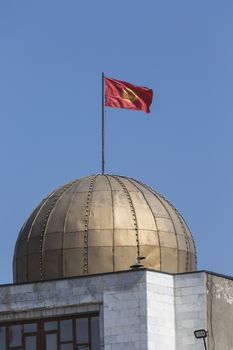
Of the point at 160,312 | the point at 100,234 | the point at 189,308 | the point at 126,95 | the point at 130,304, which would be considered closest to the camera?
the point at 130,304

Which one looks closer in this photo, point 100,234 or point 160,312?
point 160,312

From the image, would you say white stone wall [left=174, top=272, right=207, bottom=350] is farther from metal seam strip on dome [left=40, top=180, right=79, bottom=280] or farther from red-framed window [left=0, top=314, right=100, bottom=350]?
metal seam strip on dome [left=40, top=180, right=79, bottom=280]

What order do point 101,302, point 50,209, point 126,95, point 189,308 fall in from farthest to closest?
point 126,95
point 50,209
point 189,308
point 101,302

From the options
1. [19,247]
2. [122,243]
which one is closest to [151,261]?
[122,243]

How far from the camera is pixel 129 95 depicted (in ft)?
202

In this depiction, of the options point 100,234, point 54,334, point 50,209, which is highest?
point 50,209

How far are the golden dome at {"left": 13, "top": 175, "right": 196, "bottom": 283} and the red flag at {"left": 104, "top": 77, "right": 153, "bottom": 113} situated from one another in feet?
12.1

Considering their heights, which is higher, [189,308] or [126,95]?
[126,95]

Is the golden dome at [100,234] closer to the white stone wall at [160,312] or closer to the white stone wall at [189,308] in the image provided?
→ the white stone wall at [160,312]

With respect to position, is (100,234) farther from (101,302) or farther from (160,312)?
(160,312)

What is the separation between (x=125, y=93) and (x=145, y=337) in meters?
12.2

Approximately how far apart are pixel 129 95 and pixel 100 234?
7216mm

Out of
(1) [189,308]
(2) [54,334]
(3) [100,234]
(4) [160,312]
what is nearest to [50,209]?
(3) [100,234]

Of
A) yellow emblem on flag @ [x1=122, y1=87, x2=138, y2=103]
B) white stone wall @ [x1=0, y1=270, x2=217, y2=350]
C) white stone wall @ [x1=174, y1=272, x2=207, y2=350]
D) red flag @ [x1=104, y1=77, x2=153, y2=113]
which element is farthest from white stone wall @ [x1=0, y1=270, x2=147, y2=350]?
yellow emblem on flag @ [x1=122, y1=87, x2=138, y2=103]
